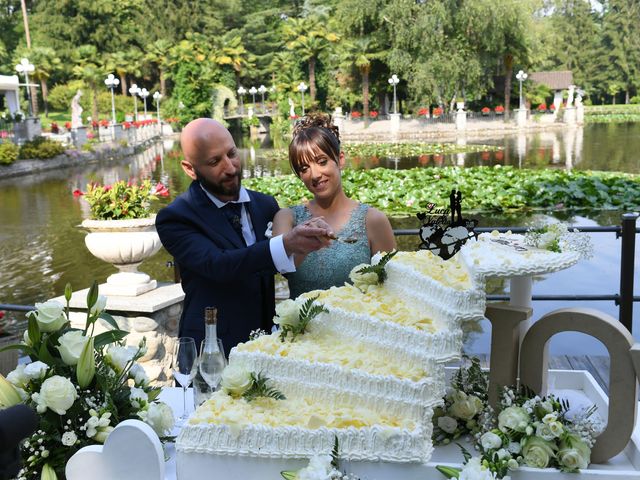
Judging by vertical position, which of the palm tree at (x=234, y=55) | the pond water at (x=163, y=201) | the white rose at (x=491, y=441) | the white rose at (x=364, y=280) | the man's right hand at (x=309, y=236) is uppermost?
the palm tree at (x=234, y=55)

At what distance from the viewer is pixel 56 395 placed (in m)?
1.74

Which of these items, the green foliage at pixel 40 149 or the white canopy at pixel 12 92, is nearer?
the green foliage at pixel 40 149

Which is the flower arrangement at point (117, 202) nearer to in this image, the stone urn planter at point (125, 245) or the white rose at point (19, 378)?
the stone urn planter at point (125, 245)

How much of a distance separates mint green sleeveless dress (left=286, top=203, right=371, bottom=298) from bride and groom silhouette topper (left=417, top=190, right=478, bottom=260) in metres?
0.75

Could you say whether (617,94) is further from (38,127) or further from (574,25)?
(38,127)

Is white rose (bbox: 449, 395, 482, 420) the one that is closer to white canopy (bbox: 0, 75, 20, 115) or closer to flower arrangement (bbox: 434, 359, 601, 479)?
flower arrangement (bbox: 434, 359, 601, 479)

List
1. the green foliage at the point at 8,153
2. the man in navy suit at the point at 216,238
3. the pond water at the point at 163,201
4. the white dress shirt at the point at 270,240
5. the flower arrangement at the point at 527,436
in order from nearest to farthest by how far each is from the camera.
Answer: the flower arrangement at the point at 527,436 → the white dress shirt at the point at 270,240 → the man in navy suit at the point at 216,238 → the pond water at the point at 163,201 → the green foliage at the point at 8,153

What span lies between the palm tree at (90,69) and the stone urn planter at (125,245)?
47779 millimetres

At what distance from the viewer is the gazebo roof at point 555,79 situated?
57.7 meters

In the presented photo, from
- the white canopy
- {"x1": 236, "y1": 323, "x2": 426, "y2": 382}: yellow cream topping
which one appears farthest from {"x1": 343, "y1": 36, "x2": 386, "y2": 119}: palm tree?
{"x1": 236, "y1": 323, "x2": 426, "y2": 382}: yellow cream topping

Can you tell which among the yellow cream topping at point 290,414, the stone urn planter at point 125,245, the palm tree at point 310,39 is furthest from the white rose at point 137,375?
the palm tree at point 310,39

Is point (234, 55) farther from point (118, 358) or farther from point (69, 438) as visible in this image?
point (69, 438)

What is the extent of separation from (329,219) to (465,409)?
1.21 meters

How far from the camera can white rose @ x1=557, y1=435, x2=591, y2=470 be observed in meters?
1.78
